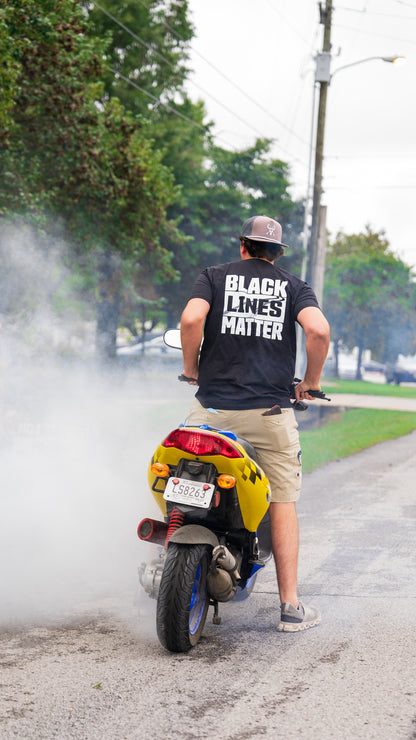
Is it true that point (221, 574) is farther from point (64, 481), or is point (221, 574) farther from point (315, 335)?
point (64, 481)

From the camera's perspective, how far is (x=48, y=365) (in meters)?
10.1

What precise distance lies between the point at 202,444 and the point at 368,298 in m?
53.4

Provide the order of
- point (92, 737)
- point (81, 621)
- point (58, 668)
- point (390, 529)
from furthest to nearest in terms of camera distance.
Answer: point (390, 529) → point (81, 621) → point (58, 668) → point (92, 737)

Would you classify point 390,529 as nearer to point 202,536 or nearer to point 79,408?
point 202,536

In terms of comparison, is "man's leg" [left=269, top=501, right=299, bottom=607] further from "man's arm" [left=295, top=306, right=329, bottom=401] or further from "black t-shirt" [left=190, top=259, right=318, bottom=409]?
"man's arm" [left=295, top=306, right=329, bottom=401]

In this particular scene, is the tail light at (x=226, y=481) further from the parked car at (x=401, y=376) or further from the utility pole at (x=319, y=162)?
the parked car at (x=401, y=376)

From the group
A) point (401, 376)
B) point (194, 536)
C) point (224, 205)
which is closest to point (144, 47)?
point (224, 205)

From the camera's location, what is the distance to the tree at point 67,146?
12703 mm

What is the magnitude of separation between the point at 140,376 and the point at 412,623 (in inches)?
604

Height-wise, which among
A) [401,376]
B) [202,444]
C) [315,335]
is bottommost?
[401,376]

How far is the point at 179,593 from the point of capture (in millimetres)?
3502

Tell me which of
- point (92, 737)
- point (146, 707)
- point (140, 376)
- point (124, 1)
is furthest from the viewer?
point (124, 1)

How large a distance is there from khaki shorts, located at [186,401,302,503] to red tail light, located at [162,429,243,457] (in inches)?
14.2

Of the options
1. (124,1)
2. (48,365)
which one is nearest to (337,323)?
(124,1)
